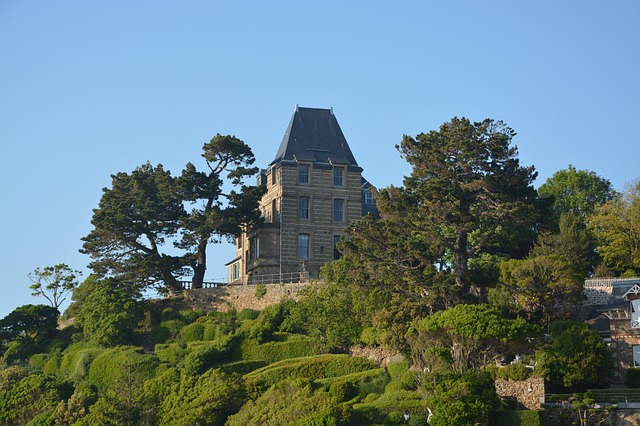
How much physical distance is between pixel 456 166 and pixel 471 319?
9.87 metres

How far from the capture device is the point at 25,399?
213ft

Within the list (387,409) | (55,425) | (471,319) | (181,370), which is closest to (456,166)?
(471,319)

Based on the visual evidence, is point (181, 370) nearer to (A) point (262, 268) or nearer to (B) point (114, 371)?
(B) point (114, 371)

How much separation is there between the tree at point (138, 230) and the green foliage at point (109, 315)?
274 cm

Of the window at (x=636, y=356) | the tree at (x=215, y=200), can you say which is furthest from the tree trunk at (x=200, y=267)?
the window at (x=636, y=356)

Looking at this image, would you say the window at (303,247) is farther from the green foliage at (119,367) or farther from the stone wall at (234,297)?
the green foliage at (119,367)

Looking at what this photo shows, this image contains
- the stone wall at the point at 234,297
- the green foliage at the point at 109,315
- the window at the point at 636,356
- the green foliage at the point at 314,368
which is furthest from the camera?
the stone wall at the point at 234,297

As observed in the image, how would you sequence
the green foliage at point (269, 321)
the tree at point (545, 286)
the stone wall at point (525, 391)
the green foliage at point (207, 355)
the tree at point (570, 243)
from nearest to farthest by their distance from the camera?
the stone wall at point (525, 391), the tree at point (545, 286), the green foliage at point (207, 355), the tree at point (570, 243), the green foliage at point (269, 321)

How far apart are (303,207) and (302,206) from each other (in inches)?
4.4

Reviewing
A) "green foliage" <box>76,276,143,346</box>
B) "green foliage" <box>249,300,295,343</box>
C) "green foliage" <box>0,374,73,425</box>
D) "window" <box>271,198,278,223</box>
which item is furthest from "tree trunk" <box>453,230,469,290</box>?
"green foliage" <box>0,374,73,425</box>

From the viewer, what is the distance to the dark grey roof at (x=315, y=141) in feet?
265

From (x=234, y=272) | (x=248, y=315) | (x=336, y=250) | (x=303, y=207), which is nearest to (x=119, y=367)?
(x=248, y=315)

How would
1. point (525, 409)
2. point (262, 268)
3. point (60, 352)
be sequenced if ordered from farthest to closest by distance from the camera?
point (262, 268)
point (60, 352)
point (525, 409)

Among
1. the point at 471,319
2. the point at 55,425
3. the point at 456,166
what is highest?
the point at 456,166
